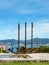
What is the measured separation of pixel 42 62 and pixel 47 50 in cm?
637

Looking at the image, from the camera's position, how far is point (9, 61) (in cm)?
1084

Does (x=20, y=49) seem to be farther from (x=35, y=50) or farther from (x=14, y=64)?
(x=14, y=64)

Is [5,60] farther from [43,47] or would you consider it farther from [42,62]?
[43,47]

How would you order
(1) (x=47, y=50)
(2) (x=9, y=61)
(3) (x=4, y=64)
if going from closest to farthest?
(3) (x=4, y=64)
(2) (x=9, y=61)
(1) (x=47, y=50)

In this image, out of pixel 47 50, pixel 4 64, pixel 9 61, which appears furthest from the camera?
pixel 47 50

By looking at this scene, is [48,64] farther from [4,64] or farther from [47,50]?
[47,50]

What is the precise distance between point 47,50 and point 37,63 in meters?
6.81

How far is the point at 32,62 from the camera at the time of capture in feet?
35.3

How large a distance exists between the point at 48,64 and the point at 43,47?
23.5 feet

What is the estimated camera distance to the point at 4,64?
10.1m

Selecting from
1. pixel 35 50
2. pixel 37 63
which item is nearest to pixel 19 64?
pixel 37 63

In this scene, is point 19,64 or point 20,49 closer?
point 19,64

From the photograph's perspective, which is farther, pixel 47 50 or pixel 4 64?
pixel 47 50

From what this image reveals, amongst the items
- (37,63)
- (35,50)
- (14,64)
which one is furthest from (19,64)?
(35,50)
